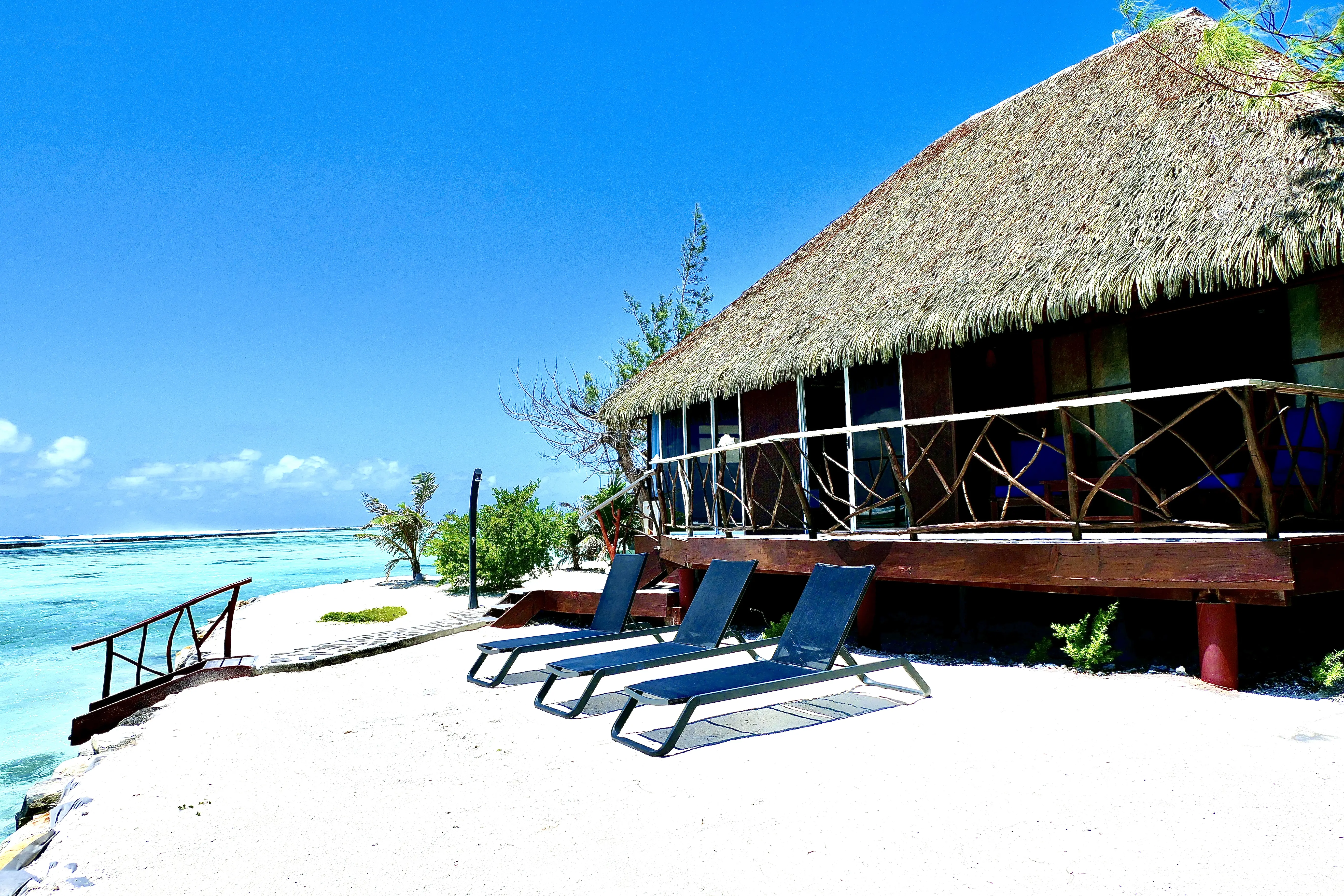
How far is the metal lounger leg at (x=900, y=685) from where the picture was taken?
5.20m

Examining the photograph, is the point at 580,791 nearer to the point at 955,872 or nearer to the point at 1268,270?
the point at 955,872

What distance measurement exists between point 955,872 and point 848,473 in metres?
5.32

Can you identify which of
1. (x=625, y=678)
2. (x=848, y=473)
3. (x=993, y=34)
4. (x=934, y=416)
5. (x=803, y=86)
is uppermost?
(x=803, y=86)

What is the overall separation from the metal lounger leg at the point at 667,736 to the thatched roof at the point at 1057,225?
437 centimetres

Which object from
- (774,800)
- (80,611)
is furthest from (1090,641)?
(80,611)

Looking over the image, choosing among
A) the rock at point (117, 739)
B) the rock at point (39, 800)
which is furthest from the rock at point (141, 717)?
the rock at point (39, 800)

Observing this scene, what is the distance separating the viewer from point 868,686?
574 centimetres

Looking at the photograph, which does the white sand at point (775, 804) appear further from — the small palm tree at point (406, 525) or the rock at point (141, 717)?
the small palm tree at point (406, 525)

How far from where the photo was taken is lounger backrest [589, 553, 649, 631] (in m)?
6.66

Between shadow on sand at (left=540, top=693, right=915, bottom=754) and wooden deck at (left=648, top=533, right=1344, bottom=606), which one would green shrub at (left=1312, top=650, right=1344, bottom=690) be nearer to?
wooden deck at (left=648, top=533, right=1344, bottom=606)

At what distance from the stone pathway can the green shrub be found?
796 centimetres

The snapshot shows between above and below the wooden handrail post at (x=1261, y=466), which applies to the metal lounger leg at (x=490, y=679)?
below

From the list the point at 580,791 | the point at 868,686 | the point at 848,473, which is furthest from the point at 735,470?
the point at 580,791

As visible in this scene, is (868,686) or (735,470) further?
(735,470)
